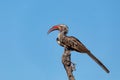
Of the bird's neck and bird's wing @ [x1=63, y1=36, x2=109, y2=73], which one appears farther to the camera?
the bird's neck

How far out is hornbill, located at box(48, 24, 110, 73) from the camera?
1367cm

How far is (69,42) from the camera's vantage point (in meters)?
14.0

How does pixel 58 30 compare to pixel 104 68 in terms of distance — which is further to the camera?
pixel 58 30

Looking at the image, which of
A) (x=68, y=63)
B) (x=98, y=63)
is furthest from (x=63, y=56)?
(x=98, y=63)

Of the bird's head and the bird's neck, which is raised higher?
the bird's head

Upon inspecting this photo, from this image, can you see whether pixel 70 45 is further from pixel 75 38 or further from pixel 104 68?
pixel 104 68

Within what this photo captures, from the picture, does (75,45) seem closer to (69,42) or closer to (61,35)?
(69,42)

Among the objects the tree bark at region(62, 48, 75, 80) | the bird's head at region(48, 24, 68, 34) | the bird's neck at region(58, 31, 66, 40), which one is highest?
the bird's head at region(48, 24, 68, 34)

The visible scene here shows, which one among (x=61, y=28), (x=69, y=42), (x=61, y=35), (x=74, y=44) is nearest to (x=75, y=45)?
(x=74, y=44)

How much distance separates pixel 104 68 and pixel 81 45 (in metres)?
1.15

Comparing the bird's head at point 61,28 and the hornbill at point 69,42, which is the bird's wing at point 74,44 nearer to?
the hornbill at point 69,42

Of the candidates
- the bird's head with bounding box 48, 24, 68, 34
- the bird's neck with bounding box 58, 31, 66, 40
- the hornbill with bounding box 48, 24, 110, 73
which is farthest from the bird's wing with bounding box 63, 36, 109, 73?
the bird's head with bounding box 48, 24, 68, 34

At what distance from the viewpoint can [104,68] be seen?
13422 millimetres

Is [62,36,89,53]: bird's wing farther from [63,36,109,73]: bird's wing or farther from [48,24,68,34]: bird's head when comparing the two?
[48,24,68,34]: bird's head
